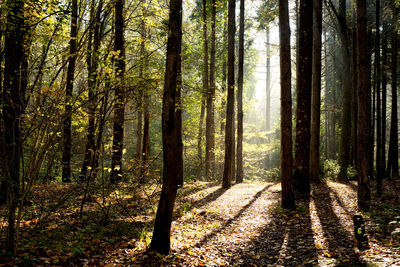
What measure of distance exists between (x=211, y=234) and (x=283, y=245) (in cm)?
165

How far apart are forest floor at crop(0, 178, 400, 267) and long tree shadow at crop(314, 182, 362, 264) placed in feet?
0.05

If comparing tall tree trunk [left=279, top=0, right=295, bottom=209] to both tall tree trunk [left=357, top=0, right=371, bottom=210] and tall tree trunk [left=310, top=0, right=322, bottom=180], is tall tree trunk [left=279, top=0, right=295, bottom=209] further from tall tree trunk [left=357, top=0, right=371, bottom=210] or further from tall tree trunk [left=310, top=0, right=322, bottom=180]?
tall tree trunk [left=310, top=0, right=322, bottom=180]

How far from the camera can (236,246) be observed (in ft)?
18.5

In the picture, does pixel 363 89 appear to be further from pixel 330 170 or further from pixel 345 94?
pixel 345 94

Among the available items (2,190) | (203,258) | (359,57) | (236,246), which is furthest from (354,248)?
(2,190)

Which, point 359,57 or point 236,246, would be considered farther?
point 359,57

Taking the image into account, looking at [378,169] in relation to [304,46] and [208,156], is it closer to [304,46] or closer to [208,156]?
[304,46]

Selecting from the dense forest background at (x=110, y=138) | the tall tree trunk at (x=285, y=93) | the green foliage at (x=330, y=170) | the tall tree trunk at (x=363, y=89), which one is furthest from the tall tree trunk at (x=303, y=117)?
the green foliage at (x=330, y=170)

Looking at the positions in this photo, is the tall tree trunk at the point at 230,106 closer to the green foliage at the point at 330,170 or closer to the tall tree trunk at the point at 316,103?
the tall tree trunk at the point at 316,103

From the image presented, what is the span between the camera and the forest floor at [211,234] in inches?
170

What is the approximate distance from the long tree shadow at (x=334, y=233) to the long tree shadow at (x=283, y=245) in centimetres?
34

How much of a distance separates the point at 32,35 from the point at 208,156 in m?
11.3

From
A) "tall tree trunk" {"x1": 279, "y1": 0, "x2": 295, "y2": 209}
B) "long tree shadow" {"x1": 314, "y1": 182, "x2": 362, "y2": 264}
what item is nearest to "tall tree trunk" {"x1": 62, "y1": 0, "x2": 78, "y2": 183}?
"long tree shadow" {"x1": 314, "y1": 182, "x2": 362, "y2": 264}

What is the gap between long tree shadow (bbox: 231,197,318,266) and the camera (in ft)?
16.0
